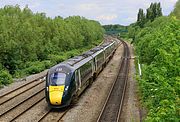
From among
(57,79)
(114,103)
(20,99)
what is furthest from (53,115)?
(20,99)

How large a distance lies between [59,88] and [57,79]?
2.81 feet

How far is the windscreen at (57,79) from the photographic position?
24.3 metres

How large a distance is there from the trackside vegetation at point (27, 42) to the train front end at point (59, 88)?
12.8 metres

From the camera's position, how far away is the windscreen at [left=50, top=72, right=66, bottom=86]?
2434cm

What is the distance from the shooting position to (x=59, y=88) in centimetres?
2403

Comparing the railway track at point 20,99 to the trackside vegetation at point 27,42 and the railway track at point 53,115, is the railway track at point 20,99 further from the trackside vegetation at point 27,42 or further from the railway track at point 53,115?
the trackside vegetation at point 27,42

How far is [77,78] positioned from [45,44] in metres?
36.0

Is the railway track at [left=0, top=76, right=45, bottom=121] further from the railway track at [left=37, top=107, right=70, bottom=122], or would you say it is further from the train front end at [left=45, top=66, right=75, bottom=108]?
the train front end at [left=45, top=66, right=75, bottom=108]

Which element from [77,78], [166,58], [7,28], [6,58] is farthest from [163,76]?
[7,28]

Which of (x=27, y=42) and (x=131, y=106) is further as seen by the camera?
(x=27, y=42)

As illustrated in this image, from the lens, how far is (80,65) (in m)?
28.2

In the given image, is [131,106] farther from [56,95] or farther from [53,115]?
[53,115]

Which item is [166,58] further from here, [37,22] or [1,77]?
[37,22]

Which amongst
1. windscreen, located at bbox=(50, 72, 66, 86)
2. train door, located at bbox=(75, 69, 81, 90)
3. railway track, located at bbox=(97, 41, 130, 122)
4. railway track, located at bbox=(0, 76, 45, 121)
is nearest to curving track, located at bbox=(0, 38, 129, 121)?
railway track, located at bbox=(0, 76, 45, 121)
